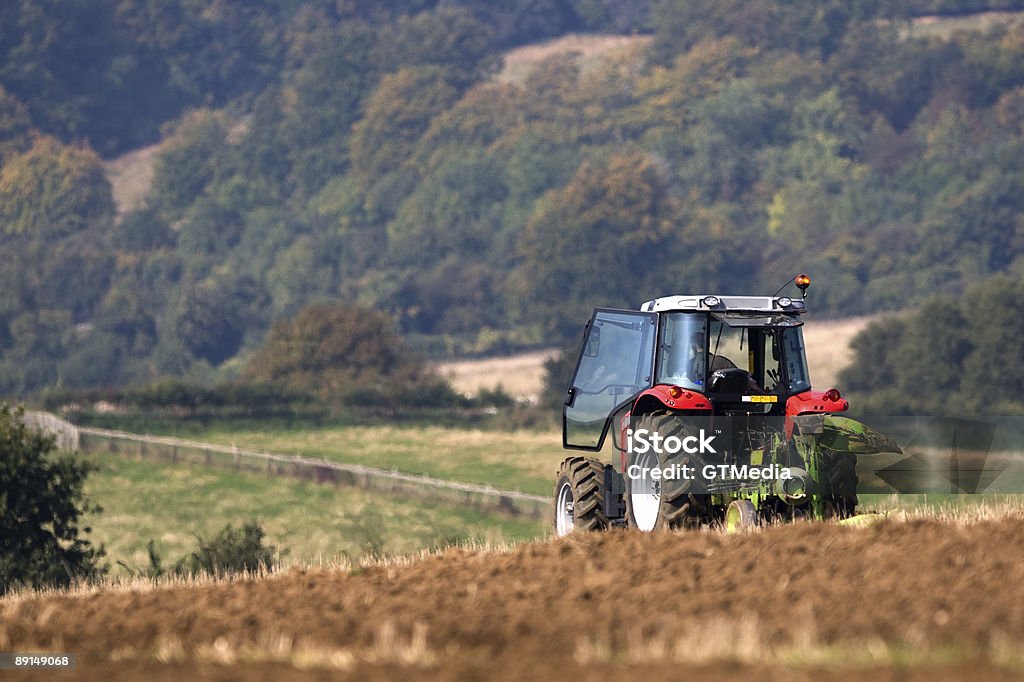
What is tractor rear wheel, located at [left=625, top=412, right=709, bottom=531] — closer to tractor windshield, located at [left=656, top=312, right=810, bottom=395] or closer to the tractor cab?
the tractor cab

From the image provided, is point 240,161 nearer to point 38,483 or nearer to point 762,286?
point 762,286

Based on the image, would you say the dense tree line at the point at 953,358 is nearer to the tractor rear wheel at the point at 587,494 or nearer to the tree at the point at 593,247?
the tree at the point at 593,247

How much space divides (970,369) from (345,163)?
315ft

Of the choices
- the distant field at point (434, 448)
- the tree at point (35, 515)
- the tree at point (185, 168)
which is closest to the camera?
the tree at point (35, 515)

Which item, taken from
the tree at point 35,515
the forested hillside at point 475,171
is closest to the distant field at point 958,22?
the forested hillside at point 475,171

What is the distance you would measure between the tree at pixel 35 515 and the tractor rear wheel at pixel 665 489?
16.6 metres

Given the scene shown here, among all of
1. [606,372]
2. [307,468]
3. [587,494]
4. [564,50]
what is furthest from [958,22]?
[587,494]

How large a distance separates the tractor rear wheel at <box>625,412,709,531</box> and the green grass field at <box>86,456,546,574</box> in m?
21.2

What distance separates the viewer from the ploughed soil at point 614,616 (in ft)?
31.3

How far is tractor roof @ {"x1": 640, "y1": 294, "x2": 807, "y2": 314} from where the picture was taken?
15.5 meters

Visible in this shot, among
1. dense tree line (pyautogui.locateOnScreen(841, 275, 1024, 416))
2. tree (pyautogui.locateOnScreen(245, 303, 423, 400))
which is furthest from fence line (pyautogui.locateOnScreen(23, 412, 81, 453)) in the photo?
dense tree line (pyautogui.locateOnScreen(841, 275, 1024, 416))

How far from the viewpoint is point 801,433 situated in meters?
15.1

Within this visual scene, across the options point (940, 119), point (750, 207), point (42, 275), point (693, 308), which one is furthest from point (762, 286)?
point (693, 308)

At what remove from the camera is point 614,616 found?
11.0 m
